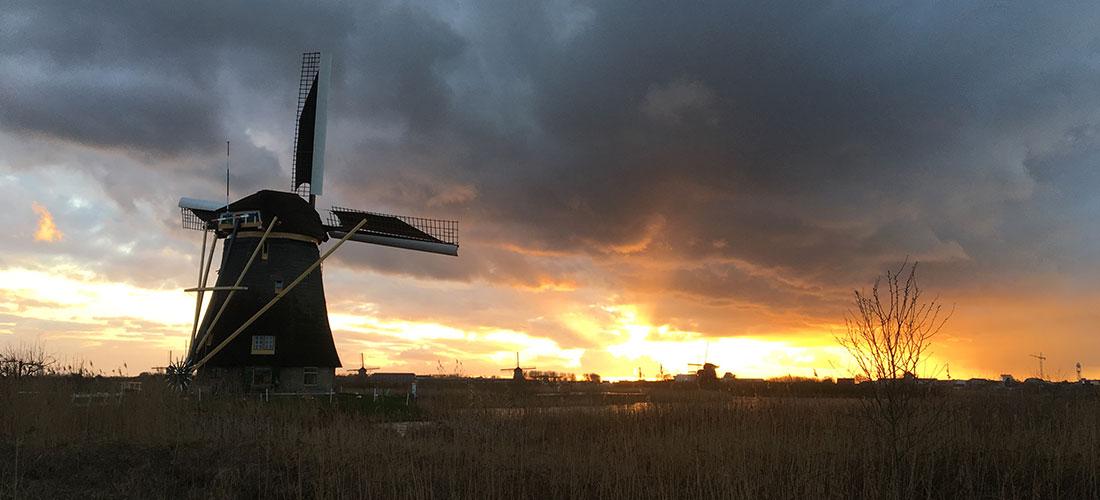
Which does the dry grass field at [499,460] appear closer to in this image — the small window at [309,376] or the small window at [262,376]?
the small window at [262,376]

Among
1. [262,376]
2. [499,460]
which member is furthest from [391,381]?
[499,460]

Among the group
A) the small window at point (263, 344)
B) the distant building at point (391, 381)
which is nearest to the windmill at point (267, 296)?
the small window at point (263, 344)

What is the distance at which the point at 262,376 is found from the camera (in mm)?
29094

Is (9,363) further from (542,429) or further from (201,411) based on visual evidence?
(542,429)

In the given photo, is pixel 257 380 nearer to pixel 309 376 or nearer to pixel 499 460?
pixel 309 376

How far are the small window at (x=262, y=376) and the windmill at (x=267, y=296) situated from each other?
0.12 ft

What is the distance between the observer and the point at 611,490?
11352mm

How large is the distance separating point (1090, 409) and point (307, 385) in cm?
2606

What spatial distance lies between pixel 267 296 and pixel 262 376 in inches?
121

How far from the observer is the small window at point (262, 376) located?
2895 centimetres

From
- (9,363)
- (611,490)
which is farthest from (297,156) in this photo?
(611,490)

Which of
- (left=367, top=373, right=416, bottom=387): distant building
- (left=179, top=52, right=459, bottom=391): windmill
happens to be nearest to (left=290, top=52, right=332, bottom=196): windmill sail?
(left=179, top=52, right=459, bottom=391): windmill

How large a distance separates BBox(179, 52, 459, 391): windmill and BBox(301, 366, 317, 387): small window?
0.13 ft

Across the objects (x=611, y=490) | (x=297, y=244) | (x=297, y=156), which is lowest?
(x=611, y=490)
